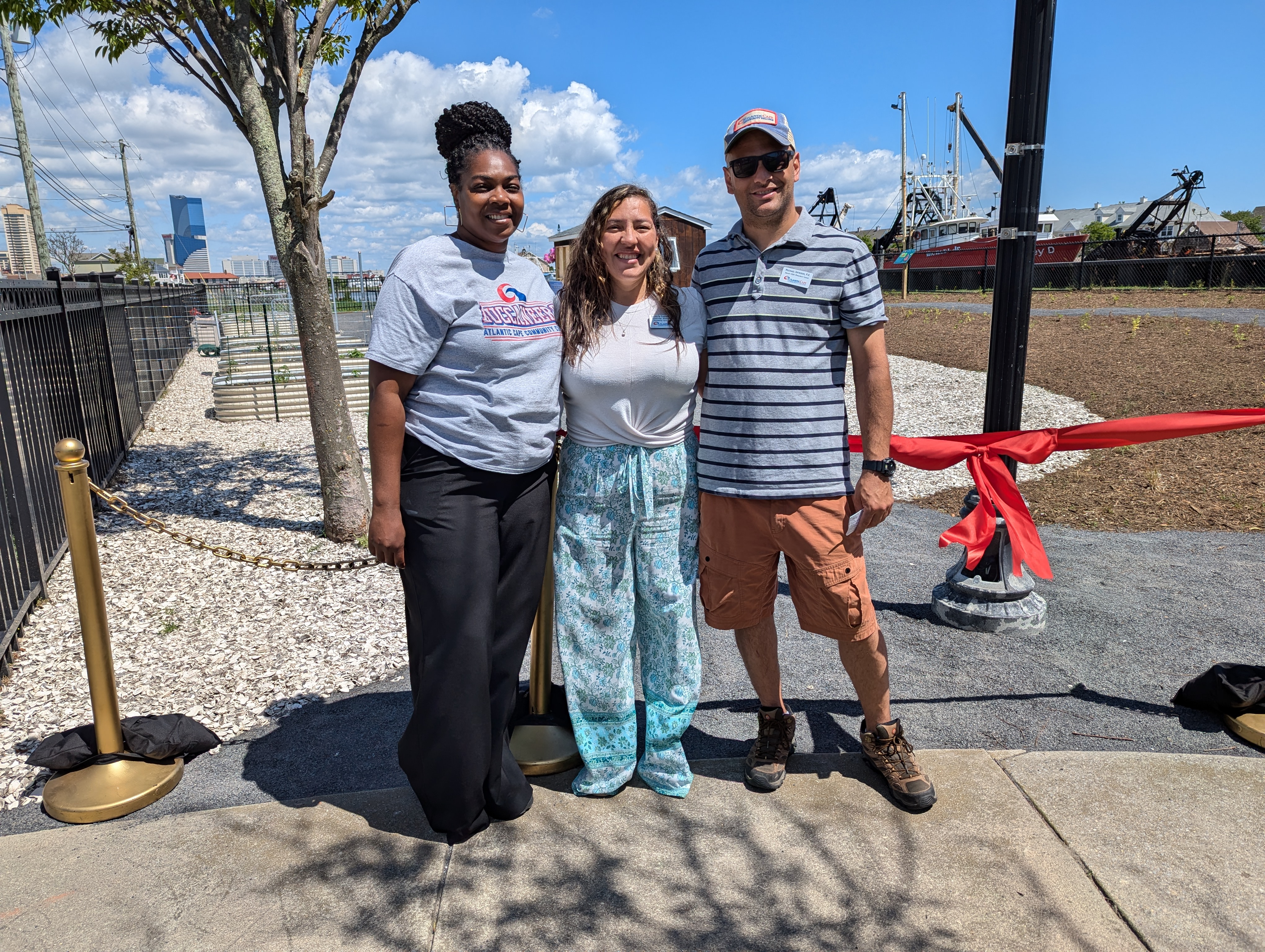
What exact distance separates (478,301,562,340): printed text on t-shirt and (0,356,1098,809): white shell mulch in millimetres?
2158

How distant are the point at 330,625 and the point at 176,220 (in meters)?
127

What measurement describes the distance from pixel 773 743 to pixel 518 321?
168cm

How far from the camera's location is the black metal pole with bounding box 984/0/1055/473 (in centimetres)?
361

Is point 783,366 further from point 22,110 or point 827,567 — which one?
point 22,110

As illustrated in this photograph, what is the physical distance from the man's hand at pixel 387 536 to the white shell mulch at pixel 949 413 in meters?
4.70

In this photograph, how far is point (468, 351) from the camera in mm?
→ 2389

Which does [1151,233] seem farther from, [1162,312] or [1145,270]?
[1162,312]

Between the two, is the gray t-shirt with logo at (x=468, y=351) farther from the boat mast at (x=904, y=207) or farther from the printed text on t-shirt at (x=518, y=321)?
the boat mast at (x=904, y=207)

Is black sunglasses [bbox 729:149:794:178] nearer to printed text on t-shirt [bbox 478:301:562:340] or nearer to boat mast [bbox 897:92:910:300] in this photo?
printed text on t-shirt [bbox 478:301:562:340]

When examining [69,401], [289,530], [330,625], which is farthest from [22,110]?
[330,625]

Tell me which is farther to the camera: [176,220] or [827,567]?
[176,220]

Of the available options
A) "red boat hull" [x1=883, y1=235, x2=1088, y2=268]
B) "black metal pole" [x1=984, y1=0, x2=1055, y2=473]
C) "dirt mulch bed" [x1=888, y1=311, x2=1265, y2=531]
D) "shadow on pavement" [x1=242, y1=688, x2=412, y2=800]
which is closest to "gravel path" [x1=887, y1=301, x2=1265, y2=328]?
"dirt mulch bed" [x1=888, y1=311, x2=1265, y2=531]

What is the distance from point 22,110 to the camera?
22.0 metres

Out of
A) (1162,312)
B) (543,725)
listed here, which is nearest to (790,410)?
(543,725)
